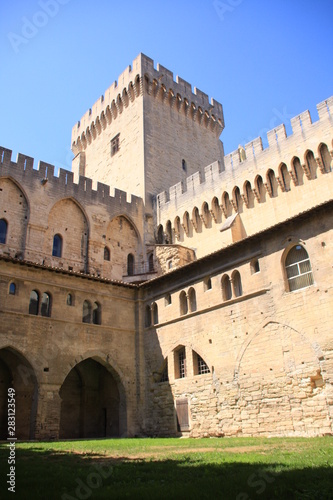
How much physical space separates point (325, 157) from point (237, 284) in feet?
26.0

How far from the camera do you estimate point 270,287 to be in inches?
701

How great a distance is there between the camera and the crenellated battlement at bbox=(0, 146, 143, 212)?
25312mm

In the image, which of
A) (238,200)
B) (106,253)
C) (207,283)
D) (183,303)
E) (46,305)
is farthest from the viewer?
(106,253)

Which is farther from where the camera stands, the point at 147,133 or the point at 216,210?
the point at 147,133

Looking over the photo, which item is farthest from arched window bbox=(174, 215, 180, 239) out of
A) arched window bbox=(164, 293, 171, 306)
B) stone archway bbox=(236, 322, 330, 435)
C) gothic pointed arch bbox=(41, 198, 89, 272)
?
stone archway bbox=(236, 322, 330, 435)

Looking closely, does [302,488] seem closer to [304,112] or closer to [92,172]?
[304,112]

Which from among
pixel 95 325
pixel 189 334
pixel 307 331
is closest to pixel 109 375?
pixel 95 325

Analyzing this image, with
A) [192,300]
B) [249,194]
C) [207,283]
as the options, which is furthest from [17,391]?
[249,194]

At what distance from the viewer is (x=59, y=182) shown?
2722 cm

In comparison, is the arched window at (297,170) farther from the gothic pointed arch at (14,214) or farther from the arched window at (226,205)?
the gothic pointed arch at (14,214)

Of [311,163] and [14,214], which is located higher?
[311,163]

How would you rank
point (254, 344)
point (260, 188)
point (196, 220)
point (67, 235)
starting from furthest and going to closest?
point (196, 220) → point (67, 235) → point (260, 188) → point (254, 344)

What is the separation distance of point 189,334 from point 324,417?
7635 mm

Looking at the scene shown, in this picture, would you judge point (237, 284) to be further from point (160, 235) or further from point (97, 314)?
point (160, 235)
